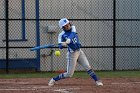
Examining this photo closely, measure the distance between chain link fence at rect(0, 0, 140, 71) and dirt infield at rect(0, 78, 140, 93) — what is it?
12.3ft

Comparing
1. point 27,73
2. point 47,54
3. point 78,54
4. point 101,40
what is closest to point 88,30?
point 101,40

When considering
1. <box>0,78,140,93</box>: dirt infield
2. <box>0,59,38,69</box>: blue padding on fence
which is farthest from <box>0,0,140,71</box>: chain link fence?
<box>0,78,140,93</box>: dirt infield

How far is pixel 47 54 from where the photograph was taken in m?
18.6

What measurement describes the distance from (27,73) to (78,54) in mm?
5264

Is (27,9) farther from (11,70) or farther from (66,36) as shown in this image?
(66,36)

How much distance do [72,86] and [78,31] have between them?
6267 mm

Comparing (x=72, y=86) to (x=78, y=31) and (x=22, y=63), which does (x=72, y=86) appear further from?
(x=78, y=31)

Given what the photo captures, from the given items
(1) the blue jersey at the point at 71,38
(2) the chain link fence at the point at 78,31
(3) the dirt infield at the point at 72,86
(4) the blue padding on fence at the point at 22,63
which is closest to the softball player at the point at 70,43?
(1) the blue jersey at the point at 71,38

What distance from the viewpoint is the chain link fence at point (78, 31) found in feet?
59.6

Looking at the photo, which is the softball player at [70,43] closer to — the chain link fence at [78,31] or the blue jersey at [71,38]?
the blue jersey at [71,38]

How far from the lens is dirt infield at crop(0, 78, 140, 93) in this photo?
11.8 meters

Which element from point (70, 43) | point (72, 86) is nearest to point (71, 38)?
point (70, 43)

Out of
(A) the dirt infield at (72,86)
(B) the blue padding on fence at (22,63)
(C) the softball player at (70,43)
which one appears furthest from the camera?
(B) the blue padding on fence at (22,63)

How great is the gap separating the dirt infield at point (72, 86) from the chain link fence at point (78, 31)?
3764 mm
